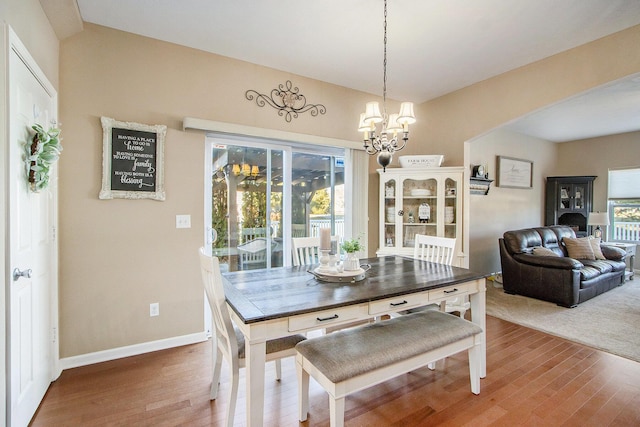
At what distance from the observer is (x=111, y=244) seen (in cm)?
254

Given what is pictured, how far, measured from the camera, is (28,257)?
5.85 feet

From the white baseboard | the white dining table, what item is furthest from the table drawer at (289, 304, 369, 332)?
the white baseboard

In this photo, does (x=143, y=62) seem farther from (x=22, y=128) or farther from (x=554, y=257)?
(x=554, y=257)

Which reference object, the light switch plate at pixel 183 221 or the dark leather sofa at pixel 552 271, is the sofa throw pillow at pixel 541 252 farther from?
the light switch plate at pixel 183 221

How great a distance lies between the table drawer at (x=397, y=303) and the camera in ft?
5.77

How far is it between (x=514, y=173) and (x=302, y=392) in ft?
19.4

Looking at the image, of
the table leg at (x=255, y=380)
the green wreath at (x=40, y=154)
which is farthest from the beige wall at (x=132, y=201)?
the table leg at (x=255, y=380)

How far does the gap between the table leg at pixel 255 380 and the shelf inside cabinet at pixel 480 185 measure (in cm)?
450

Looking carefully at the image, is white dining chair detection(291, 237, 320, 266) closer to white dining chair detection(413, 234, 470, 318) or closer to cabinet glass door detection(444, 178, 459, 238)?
white dining chair detection(413, 234, 470, 318)

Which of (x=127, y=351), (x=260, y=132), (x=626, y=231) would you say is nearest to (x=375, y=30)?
(x=260, y=132)

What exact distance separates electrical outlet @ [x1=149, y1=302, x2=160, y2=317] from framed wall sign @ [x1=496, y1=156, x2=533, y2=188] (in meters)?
5.73

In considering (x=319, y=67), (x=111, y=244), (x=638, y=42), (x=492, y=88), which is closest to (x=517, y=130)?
(x=492, y=88)

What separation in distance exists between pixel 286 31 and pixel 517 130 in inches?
204

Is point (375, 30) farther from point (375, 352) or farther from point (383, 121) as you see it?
point (375, 352)
